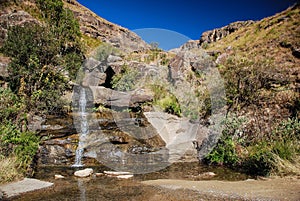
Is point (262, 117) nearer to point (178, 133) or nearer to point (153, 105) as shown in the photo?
point (178, 133)

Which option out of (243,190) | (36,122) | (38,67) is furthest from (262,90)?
(38,67)

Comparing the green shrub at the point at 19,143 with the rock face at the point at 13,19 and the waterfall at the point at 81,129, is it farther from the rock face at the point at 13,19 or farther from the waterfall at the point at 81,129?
the rock face at the point at 13,19

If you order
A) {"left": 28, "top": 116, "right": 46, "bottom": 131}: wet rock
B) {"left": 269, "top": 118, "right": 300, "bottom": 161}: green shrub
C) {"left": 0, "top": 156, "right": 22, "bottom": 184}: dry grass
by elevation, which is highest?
{"left": 28, "top": 116, "right": 46, "bottom": 131}: wet rock

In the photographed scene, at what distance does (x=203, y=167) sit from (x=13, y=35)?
596 inches

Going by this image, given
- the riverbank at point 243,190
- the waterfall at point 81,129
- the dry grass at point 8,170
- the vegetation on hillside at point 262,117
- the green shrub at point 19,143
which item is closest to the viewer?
the riverbank at point 243,190

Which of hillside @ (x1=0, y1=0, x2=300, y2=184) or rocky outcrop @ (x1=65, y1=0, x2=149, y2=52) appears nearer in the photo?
hillside @ (x1=0, y1=0, x2=300, y2=184)

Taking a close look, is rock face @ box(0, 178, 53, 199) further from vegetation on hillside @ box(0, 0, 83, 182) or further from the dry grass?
vegetation on hillside @ box(0, 0, 83, 182)

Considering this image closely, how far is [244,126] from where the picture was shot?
10.7 metres

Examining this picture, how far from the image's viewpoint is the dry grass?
22.1 feet

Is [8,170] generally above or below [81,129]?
below

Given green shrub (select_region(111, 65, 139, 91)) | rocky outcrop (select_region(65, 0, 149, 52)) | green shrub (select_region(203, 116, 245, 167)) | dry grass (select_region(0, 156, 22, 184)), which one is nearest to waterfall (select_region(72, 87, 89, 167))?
green shrub (select_region(111, 65, 139, 91))

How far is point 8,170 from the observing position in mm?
6879

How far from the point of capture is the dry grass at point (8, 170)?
22.1 feet

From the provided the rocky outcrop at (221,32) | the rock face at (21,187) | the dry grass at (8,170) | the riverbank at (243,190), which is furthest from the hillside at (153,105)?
the rocky outcrop at (221,32)
